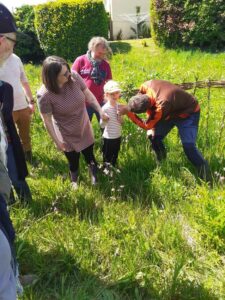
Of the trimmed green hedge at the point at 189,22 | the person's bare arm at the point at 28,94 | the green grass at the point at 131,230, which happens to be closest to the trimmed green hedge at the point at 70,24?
the trimmed green hedge at the point at 189,22

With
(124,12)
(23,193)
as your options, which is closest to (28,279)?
(23,193)

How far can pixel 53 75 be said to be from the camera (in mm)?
3355

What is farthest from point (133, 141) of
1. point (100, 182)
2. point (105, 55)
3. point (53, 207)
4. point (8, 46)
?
point (8, 46)

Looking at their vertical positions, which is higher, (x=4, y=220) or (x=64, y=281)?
(x=4, y=220)

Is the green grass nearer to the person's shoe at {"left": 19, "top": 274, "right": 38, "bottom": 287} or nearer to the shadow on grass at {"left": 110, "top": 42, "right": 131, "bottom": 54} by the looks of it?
the person's shoe at {"left": 19, "top": 274, "right": 38, "bottom": 287}

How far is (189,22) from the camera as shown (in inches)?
408

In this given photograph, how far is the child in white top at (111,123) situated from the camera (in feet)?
12.3

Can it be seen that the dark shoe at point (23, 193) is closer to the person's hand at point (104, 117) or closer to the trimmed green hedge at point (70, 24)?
the person's hand at point (104, 117)

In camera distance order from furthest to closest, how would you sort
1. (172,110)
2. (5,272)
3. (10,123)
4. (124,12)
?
(124,12) → (172,110) → (10,123) → (5,272)

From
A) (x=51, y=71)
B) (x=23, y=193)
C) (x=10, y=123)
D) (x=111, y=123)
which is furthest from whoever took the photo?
(x=111, y=123)

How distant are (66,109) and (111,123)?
523mm

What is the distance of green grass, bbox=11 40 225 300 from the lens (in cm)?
262

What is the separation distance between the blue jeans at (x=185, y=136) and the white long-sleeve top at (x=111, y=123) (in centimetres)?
42

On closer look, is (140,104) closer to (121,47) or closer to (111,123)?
(111,123)
